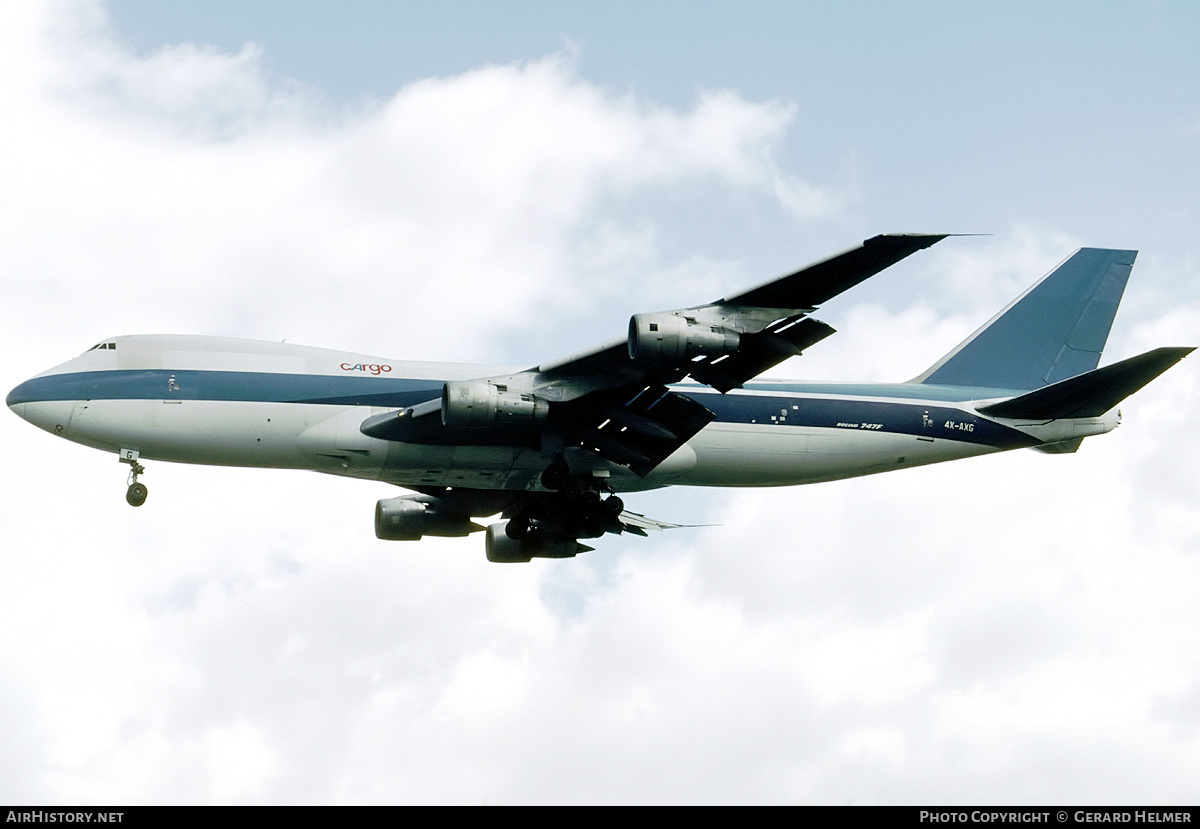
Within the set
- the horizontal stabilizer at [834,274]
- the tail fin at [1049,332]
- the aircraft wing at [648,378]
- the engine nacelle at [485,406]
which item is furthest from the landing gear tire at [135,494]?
the tail fin at [1049,332]

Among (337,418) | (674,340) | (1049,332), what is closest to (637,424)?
(674,340)

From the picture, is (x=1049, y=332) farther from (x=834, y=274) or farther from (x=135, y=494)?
(x=135, y=494)

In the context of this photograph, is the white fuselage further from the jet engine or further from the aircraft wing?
the jet engine

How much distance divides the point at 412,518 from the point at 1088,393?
1925 cm

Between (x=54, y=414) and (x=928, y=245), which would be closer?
(x=928, y=245)

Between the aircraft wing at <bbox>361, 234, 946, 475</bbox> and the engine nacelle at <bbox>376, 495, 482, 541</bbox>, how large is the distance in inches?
267

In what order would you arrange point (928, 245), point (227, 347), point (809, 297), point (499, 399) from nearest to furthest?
point (928, 245) → point (809, 297) → point (499, 399) → point (227, 347)

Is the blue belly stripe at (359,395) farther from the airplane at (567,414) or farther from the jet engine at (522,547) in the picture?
the jet engine at (522,547)

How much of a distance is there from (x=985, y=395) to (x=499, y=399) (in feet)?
51.6

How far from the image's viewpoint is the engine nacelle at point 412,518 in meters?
41.2

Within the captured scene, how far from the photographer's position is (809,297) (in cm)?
3080

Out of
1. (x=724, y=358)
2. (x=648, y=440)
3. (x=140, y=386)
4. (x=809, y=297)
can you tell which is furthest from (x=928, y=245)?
(x=140, y=386)

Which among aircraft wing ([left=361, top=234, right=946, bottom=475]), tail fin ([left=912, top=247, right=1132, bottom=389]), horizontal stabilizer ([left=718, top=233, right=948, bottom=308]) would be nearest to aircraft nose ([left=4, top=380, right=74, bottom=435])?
aircraft wing ([left=361, top=234, right=946, bottom=475])
